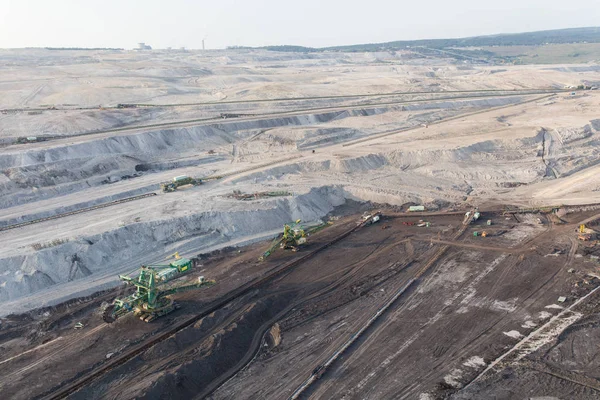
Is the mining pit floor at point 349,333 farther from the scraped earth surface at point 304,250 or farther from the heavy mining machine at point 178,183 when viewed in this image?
the heavy mining machine at point 178,183

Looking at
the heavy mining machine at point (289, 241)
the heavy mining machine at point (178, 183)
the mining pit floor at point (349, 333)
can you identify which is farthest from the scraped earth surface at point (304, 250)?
the heavy mining machine at point (178, 183)

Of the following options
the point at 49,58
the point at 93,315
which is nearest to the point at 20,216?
the point at 93,315

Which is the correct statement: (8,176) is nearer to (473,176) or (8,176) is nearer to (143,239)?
(143,239)

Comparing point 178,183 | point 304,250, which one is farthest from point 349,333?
point 178,183

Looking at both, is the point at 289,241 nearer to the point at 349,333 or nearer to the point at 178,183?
the point at 349,333

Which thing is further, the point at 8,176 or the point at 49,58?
the point at 49,58

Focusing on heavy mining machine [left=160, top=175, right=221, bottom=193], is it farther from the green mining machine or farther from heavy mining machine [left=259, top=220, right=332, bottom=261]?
the green mining machine
